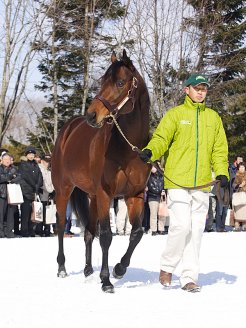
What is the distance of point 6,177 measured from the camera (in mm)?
15266

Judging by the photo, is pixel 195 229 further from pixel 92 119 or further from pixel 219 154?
pixel 92 119

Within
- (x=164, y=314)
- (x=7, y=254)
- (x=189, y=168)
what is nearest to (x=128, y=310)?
(x=164, y=314)

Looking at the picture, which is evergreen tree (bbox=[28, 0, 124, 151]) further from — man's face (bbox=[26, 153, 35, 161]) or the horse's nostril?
the horse's nostril

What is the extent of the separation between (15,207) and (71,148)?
7.30m

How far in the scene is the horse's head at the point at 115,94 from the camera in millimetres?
6531

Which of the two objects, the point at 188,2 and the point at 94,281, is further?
the point at 188,2

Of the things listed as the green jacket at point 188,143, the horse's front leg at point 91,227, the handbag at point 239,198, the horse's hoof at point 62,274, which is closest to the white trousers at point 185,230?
the green jacket at point 188,143

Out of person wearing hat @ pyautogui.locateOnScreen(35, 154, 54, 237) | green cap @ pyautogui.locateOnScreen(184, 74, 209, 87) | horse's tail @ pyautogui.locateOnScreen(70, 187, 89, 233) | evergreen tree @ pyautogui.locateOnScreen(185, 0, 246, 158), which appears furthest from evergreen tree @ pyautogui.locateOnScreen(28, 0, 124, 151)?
green cap @ pyautogui.locateOnScreen(184, 74, 209, 87)

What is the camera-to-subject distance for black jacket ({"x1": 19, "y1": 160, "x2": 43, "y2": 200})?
15742mm

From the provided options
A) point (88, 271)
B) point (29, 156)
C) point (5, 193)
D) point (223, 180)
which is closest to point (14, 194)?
point (5, 193)

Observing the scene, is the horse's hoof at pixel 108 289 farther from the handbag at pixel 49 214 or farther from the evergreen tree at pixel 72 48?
the evergreen tree at pixel 72 48

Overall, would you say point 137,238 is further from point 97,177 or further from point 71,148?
point 71,148

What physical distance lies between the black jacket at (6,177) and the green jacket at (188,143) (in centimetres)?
900

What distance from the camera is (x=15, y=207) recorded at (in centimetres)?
1562
